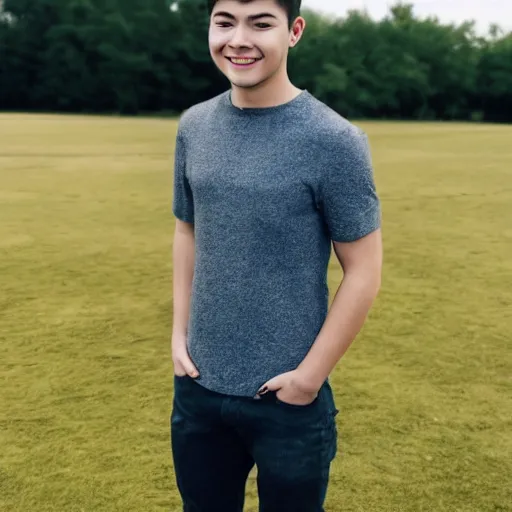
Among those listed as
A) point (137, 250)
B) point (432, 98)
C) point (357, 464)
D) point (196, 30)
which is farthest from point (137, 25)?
point (357, 464)

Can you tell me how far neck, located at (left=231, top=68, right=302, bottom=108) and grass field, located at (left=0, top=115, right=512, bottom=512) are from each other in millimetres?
1721

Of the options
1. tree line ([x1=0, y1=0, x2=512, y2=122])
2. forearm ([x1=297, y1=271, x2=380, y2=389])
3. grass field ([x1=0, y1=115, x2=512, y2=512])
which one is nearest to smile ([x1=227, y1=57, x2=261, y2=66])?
forearm ([x1=297, y1=271, x2=380, y2=389])

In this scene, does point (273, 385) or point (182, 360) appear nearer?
point (273, 385)

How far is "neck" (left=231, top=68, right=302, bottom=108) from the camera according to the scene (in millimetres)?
1574

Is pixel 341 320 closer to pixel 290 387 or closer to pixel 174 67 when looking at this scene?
pixel 290 387

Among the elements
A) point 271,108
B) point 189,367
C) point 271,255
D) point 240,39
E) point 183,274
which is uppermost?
point 240,39

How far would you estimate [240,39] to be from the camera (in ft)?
5.11

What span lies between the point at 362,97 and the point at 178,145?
56.3 meters

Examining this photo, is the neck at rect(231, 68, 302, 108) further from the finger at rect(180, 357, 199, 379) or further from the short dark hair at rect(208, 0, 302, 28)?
the finger at rect(180, 357, 199, 379)

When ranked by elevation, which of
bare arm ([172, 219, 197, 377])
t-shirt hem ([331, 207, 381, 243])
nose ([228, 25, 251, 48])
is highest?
nose ([228, 25, 251, 48])

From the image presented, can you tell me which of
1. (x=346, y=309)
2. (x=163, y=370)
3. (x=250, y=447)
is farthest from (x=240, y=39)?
(x=163, y=370)

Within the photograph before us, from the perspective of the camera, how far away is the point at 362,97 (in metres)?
56.2

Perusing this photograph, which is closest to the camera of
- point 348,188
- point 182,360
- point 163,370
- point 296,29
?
point 348,188

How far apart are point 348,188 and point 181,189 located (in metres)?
0.50
